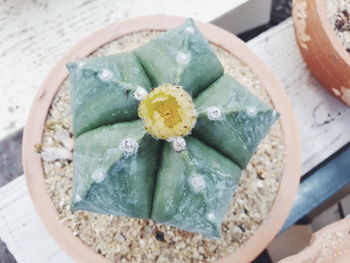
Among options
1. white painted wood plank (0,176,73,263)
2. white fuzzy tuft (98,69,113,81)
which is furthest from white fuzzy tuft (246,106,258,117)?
white painted wood plank (0,176,73,263)

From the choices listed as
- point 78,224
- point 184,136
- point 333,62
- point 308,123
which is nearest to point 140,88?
point 184,136

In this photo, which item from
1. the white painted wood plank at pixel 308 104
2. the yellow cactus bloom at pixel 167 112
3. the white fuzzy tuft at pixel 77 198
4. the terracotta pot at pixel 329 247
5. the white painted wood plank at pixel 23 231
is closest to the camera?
the yellow cactus bloom at pixel 167 112

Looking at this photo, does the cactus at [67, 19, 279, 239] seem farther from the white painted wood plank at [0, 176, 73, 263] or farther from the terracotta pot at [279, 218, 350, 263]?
the white painted wood plank at [0, 176, 73, 263]

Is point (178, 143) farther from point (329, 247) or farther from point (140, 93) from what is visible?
point (329, 247)

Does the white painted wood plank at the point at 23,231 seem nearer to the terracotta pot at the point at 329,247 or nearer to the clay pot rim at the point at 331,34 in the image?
the terracotta pot at the point at 329,247

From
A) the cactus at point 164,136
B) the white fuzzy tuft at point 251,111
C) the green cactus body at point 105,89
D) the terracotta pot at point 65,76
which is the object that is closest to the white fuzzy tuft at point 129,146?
the cactus at point 164,136

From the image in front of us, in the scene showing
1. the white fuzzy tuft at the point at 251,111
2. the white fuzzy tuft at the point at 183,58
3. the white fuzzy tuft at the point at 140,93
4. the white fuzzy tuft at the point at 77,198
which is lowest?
the white fuzzy tuft at the point at 77,198

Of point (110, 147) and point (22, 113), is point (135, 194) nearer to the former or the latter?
point (110, 147)
